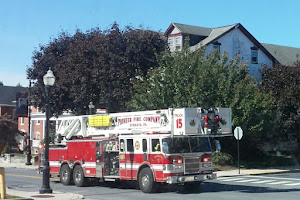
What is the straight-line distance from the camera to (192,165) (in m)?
18.7

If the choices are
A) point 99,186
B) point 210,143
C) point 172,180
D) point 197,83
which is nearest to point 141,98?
point 197,83

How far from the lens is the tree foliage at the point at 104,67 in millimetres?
35719

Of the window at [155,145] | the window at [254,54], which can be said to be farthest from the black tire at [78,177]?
the window at [254,54]

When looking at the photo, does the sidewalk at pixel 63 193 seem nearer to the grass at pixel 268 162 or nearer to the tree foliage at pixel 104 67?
the grass at pixel 268 162

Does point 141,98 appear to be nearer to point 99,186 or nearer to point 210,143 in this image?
point 99,186

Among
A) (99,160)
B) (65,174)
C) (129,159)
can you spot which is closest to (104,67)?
(65,174)

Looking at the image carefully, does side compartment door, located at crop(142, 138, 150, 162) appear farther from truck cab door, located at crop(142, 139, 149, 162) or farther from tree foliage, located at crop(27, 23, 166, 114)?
tree foliage, located at crop(27, 23, 166, 114)

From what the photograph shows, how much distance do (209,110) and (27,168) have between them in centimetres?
2514

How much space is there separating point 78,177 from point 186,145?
6.38m

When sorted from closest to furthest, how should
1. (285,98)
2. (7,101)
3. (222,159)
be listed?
(222,159) → (285,98) → (7,101)

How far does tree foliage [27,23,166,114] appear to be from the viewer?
35.7 m

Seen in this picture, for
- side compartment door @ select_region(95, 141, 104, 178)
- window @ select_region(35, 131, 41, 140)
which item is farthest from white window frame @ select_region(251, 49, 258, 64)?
window @ select_region(35, 131, 41, 140)

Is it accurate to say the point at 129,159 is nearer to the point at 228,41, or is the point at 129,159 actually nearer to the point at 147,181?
the point at 147,181

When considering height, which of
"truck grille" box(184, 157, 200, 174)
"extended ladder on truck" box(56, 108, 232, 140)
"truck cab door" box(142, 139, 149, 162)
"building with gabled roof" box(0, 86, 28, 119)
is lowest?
"truck grille" box(184, 157, 200, 174)
